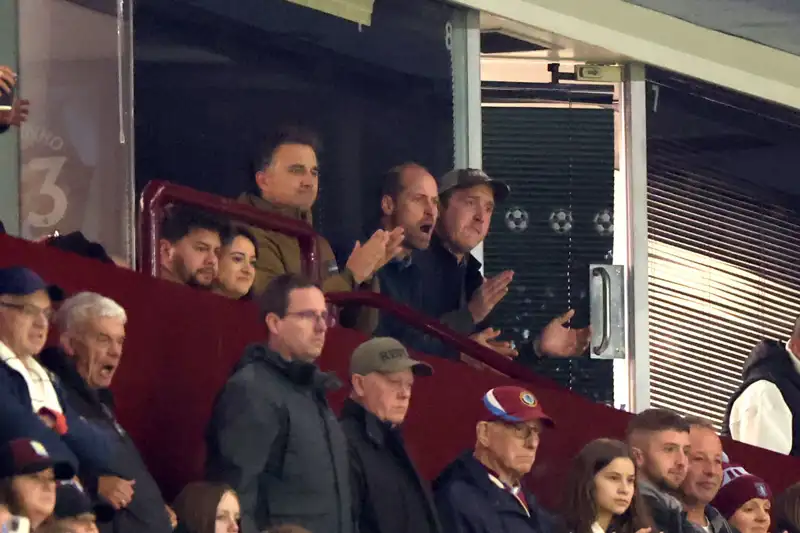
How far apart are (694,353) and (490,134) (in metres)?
1.71

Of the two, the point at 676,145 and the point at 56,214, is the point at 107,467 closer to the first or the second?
the point at 56,214

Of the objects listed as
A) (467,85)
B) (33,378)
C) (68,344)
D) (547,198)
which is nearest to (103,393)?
(68,344)

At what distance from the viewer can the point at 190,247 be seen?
5.07 metres

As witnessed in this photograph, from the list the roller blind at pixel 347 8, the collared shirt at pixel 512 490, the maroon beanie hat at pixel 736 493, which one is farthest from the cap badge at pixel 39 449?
the roller blind at pixel 347 8

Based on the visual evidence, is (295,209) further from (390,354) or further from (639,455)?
(639,455)

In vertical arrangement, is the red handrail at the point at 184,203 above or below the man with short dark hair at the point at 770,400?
above

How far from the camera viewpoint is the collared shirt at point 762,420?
280 inches

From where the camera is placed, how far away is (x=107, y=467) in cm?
413

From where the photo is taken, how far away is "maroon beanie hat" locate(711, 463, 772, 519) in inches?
242

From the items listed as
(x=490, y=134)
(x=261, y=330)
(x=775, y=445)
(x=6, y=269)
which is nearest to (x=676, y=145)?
(x=490, y=134)

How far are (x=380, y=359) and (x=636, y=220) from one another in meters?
4.48

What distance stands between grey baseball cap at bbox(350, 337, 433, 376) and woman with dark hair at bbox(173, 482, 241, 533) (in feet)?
2.23

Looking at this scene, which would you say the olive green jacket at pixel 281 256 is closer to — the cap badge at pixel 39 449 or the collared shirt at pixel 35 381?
the collared shirt at pixel 35 381

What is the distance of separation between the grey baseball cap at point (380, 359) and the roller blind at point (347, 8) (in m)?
3.12
